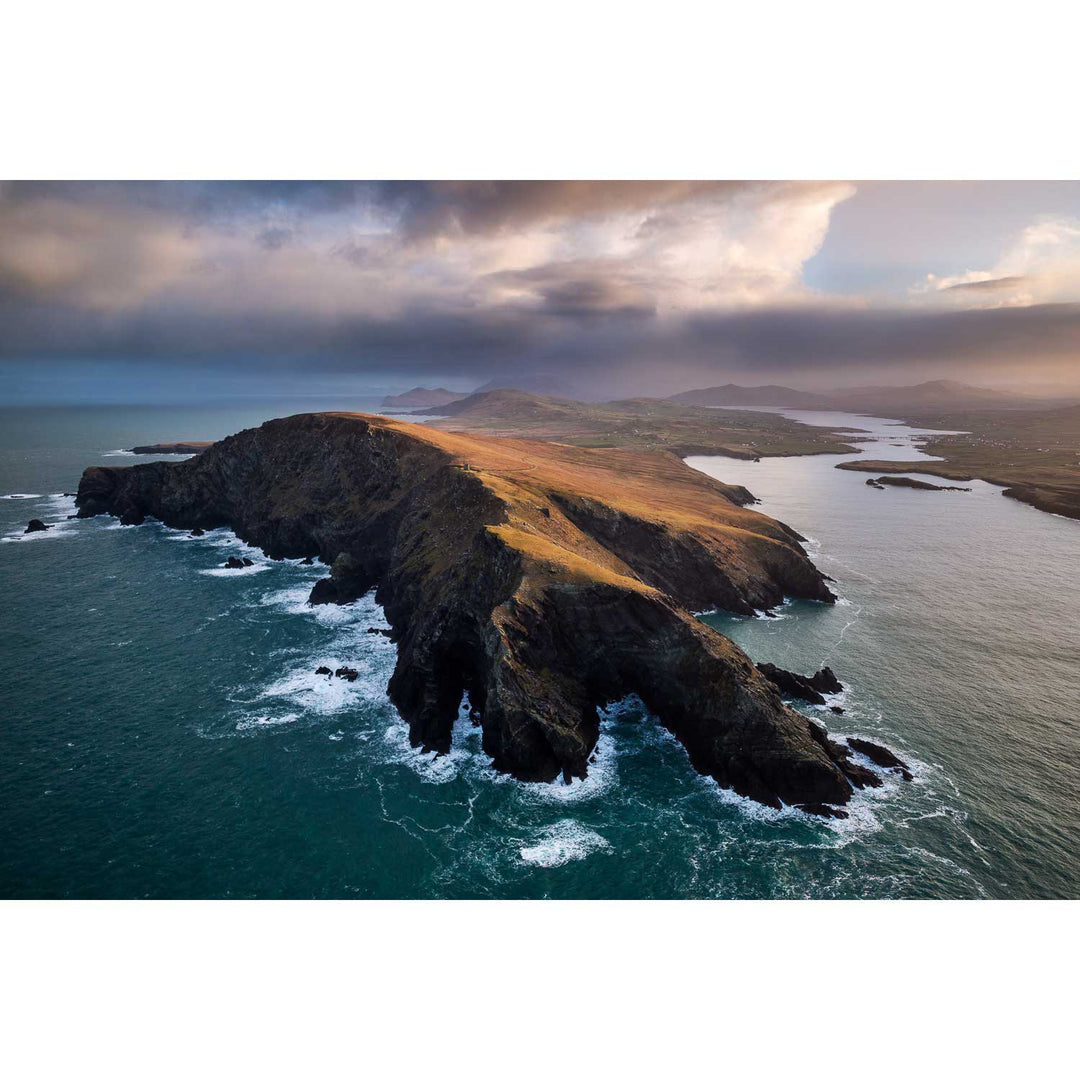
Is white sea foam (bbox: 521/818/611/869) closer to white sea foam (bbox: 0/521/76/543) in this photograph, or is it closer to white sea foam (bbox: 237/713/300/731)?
white sea foam (bbox: 237/713/300/731)

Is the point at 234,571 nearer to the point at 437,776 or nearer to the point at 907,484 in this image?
Answer: the point at 437,776

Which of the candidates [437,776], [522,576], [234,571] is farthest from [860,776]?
[234,571]

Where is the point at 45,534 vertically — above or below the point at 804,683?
below

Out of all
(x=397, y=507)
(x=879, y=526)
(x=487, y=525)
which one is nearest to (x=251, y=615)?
(x=397, y=507)

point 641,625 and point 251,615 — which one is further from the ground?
point 641,625

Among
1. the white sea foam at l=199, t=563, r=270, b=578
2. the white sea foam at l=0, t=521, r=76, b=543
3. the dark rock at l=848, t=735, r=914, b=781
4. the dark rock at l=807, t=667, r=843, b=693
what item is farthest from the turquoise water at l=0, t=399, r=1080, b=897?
the white sea foam at l=0, t=521, r=76, b=543

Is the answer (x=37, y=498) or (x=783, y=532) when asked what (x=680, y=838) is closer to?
(x=783, y=532)
